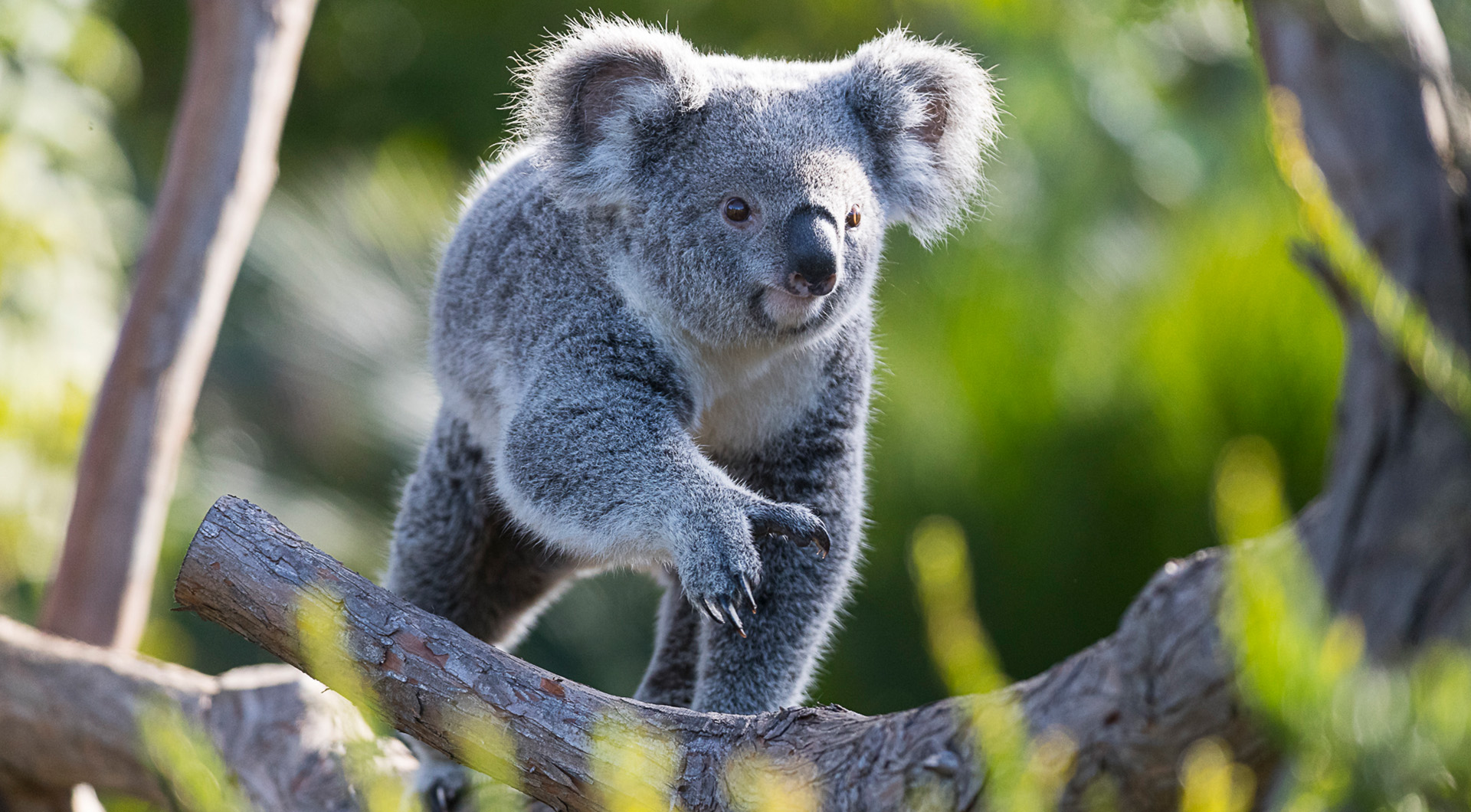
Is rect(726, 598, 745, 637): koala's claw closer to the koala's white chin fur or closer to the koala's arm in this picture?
the koala's arm

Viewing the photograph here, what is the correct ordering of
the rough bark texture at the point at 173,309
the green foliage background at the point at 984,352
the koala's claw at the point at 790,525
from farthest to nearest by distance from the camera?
the green foliage background at the point at 984,352
the rough bark texture at the point at 173,309
the koala's claw at the point at 790,525

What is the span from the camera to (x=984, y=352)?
4.70 meters

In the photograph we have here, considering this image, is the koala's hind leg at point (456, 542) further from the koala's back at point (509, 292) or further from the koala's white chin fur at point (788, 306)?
the koala's white chin fur at point (788, 306)

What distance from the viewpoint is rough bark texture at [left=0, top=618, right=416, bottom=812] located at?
299 cm

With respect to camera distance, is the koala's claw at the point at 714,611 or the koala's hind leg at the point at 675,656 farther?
the koala's hind leg at the point at 675,656

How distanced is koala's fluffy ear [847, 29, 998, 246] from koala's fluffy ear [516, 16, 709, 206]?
1.24 ft

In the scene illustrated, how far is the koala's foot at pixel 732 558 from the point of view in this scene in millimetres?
2139

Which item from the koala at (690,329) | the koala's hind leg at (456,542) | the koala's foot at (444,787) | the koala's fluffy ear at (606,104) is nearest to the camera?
the koala at (690,329)

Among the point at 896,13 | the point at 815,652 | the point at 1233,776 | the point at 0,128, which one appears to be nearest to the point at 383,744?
the point at 815,652

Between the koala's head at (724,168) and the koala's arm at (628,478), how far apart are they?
15 centimetres

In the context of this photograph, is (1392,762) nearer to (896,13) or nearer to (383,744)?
(383,744)

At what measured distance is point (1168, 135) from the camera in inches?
325

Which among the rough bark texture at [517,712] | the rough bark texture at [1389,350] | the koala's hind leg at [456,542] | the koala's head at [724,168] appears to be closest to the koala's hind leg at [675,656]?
the koala's hind leg at [456,542]

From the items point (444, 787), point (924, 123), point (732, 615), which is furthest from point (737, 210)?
point (444, 787)
